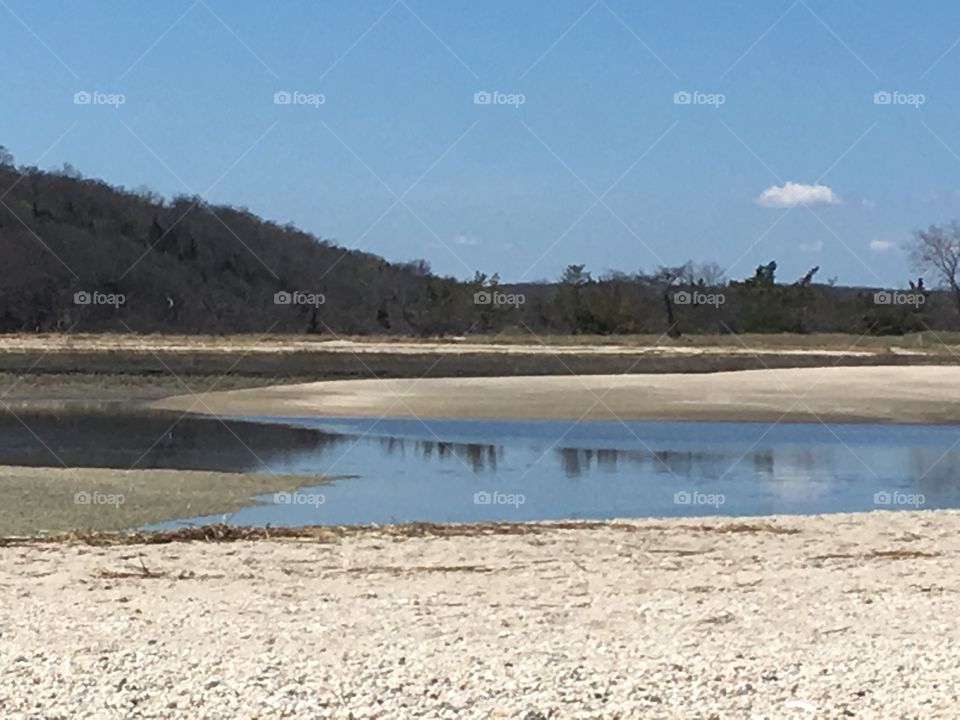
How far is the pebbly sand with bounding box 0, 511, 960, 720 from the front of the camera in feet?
22.5

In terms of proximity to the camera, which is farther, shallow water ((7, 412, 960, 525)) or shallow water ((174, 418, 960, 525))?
shallow water ((7, 412, 960, 525))

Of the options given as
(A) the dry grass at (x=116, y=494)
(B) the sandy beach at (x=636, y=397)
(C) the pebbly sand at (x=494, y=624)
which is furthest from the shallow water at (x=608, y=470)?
(C) the pebbly sand at (x=494, y=624)

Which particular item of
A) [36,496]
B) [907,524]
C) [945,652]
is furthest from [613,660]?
[36,496]

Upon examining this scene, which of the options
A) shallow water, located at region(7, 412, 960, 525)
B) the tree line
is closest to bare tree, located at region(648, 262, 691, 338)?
the tree line

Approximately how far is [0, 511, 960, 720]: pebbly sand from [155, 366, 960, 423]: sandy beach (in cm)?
2024

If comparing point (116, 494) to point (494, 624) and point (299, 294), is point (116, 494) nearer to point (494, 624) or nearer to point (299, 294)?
point (494, 624)

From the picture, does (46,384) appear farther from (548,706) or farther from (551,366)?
(548,706)

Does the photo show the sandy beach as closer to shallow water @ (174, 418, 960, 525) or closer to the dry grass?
shallow water @ (174, 418, 960, 525)

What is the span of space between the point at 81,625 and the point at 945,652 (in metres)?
5.01

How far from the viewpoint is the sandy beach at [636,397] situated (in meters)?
34.8

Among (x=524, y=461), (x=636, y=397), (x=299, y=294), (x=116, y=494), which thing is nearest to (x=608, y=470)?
(x=524, y=461)

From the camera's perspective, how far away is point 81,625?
892cm

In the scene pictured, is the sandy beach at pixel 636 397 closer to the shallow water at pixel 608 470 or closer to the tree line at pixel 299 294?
the shallow water at pixel 608 470

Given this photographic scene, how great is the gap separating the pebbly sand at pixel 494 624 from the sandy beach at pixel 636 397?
20241 mm
